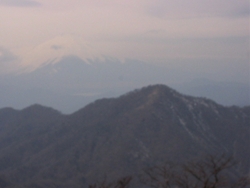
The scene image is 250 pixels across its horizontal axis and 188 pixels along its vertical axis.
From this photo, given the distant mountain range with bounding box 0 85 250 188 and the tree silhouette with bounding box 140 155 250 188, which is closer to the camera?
the tree silhouette with bounding box 140 155 250 188

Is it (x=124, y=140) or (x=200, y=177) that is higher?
(x=124, y=140)

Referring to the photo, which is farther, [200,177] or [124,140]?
[124,140]

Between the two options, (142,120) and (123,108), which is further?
(123,108)

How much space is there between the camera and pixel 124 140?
1764 inches

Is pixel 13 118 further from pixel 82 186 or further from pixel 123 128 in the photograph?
pixel 82 186

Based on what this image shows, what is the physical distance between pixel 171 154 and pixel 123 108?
11170mm

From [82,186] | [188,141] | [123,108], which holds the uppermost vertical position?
[123,108]

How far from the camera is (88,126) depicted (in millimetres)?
50156

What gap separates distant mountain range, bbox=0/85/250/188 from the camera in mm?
42125

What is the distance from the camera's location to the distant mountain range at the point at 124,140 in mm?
42125

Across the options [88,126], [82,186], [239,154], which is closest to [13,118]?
[88,126]

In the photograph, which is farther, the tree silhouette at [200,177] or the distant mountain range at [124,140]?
the distant mountain range at [124,140]

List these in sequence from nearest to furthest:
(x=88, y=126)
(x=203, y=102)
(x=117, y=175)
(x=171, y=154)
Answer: (x=117, y=175) → (x=171, y=154) → (x=88, y=126) → (x=203, y=102)

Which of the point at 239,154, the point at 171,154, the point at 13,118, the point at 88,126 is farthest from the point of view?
the point at 13,118
